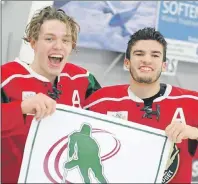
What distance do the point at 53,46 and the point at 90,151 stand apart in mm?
427

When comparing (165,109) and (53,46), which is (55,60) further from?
(165,109)

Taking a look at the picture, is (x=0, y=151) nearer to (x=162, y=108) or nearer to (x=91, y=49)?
(x=162, y=108)

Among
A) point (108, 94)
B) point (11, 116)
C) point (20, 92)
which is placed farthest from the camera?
point (108, 94)

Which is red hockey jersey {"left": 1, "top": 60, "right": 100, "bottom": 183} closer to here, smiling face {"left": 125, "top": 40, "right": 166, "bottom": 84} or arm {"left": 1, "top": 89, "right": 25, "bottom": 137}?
arm {"left": 1, "top": 89, "right": 25, "bottom": 137}

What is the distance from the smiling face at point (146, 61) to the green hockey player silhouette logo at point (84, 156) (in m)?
0.35

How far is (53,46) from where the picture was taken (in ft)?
4.56

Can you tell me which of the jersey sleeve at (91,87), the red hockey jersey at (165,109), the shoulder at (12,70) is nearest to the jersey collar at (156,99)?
the red hockey jersey at (165,109)

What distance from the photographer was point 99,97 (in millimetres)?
1489

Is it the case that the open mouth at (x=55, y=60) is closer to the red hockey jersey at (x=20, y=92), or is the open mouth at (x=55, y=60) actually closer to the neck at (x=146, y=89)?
the red hockey jersey at (x=20, y=92)

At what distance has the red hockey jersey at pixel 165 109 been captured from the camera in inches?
52.6

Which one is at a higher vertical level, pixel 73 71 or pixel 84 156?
pixel 73 71

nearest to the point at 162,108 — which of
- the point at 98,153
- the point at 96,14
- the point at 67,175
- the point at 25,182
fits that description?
the point at 98,153

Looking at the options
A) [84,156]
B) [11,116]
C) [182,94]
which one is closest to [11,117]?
[11,116]

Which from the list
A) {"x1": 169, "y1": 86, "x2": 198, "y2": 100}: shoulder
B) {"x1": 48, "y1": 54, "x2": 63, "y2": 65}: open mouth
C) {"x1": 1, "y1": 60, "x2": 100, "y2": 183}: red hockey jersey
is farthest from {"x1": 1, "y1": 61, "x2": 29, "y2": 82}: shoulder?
{"x1": 169, "y1": 86, "x2": 198, "y2": 100}: shoulder
